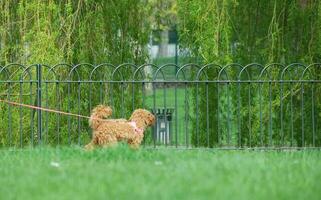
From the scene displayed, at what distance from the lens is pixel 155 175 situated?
783 cm

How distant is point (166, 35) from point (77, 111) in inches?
1020

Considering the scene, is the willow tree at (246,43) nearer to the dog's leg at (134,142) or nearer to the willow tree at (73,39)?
the willow tree at (73,39)

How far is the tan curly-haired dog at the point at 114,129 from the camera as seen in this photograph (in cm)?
1062

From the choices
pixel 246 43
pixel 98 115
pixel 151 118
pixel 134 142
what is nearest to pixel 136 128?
pixel 134 142

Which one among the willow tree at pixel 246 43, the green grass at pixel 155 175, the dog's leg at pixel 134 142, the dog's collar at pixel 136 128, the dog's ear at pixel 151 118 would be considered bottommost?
the green grass at pixel 155 175

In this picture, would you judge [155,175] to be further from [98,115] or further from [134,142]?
[98,115]

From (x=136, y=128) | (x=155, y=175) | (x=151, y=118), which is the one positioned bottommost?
(x=155, y=175)

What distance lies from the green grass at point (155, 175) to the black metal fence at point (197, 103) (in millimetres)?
2901

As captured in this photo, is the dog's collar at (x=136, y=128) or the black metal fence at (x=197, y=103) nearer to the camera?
the dog's collar at (x=136, y=128)

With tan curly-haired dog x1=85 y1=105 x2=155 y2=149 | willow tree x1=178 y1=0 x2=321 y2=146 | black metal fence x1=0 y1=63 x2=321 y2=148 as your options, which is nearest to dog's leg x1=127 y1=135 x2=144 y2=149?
tan curly-haired dog x1=85 y1=105 x2=155 y2=149

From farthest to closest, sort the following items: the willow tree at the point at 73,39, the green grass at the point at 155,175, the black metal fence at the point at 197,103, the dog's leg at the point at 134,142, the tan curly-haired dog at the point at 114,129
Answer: the willow tree at the point at 73,39
the black metal fence at the point at 197,103
the dog's leg at the point at 134,142
the tan curly-haired dog at the point at 114,129
the green grass at the point at 155,175

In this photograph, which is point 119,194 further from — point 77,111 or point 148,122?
point 77,111

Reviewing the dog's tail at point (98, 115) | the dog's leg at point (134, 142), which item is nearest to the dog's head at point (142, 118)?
the dog's leg at point (134, 142)

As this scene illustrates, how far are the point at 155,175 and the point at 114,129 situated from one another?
9.42 feet
